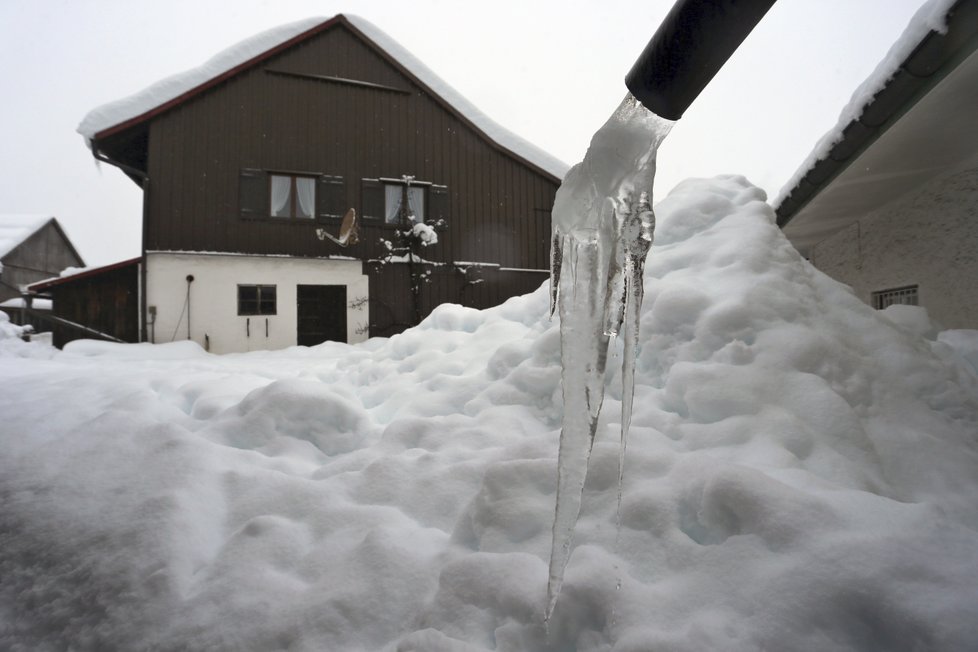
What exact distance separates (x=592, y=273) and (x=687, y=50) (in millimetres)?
518

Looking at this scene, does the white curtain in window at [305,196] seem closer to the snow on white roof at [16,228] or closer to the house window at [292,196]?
the house window at [292,196]

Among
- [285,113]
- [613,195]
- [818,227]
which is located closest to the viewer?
[613,195]

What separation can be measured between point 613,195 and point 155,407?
9.22ft

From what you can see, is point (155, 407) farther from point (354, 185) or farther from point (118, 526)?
point (354, 185)

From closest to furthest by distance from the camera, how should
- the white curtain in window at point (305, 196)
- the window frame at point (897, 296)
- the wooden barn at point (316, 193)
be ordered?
the window frame at point (897, 296) < the wooden barn at point (316, 193) < the white curtain in window at point (305, 196)

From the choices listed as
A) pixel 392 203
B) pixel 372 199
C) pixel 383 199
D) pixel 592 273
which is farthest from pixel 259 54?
pixel 592 273

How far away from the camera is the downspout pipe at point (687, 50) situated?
86 cm

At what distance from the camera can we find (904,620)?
3.44 feet

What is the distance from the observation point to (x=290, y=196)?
10.8 meters

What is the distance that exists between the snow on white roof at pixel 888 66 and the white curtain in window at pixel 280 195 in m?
10.0

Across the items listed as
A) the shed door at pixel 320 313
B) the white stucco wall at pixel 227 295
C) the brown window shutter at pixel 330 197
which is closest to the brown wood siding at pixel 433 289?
the white stucco wall at pixel 227 295

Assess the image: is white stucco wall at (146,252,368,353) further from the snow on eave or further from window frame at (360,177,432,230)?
the snow on eave

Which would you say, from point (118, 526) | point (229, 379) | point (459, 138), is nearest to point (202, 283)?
point (459, 138)

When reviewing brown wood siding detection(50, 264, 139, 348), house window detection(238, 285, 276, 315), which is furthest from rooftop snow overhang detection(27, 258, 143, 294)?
house window detection(238, 285, 276, 315)
